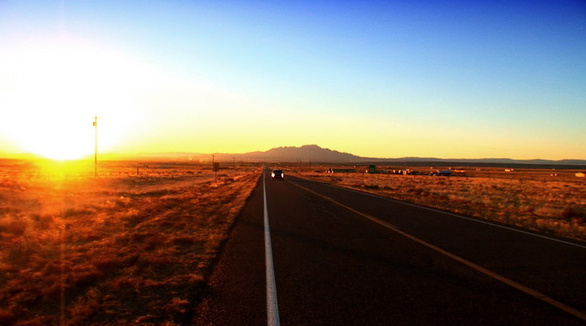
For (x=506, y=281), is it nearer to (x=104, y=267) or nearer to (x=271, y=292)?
(x=271, y=292)

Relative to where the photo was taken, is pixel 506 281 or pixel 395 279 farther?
pixel 395 279

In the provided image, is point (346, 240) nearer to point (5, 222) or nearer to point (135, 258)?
point (135, 258)

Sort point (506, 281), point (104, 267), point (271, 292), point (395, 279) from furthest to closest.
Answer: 1. point (104, 267)
2. point (395, 279)
3. point (506, 281)
4. point (271, 292)

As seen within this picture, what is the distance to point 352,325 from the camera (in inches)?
186

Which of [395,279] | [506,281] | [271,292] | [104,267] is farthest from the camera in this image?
[104,267]

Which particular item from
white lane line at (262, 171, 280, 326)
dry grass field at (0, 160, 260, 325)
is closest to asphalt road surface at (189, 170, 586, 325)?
white lane line at (262, 171, 280, 326)

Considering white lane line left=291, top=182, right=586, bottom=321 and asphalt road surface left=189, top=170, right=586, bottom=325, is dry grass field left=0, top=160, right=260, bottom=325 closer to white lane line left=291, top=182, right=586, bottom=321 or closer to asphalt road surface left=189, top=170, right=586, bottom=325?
asphalt road surface left=189, top=170, right=586, bottom=325

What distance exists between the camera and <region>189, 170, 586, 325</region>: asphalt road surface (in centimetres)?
505

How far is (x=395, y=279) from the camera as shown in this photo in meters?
6.71

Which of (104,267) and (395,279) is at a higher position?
(395,279)

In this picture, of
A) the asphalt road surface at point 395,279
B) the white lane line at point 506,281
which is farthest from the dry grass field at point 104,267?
the white lane line at point 506,281

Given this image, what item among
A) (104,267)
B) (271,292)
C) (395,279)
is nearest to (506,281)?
(395,279)

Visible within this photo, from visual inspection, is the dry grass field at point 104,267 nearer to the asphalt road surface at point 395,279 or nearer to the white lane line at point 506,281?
the asphalt road surface at point 395,279

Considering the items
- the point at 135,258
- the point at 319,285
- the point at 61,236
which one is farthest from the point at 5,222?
the point at 319,285
